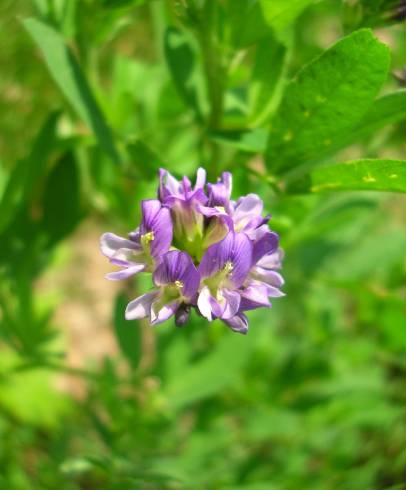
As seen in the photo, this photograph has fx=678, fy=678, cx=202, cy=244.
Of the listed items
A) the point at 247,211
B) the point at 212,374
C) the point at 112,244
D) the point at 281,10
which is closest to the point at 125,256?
the point at 112,244

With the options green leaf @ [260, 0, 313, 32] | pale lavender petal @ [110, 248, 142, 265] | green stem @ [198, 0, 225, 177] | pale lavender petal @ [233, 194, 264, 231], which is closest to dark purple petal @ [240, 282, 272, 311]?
pale lavender petal @ [233, 194, 264, 231]

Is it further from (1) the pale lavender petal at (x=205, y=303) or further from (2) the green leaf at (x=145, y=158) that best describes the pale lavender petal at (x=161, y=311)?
(2) the green leaf at (x=145, y=158)

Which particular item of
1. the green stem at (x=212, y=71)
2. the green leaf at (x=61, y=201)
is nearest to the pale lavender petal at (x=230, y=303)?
the green stem at (x=212, y=71)

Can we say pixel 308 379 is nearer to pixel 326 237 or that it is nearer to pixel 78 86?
pixel 326 237

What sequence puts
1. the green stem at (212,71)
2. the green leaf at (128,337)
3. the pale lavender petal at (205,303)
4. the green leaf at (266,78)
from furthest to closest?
the green leaf at (128,337)
the green leaf at (266,78)
the green stem at (212,71)
the pale lavender petal at (205,303)

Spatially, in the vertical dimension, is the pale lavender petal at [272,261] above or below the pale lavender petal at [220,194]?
below

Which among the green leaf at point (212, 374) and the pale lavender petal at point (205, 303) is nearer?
the pale lavender petal at point (205, 303)

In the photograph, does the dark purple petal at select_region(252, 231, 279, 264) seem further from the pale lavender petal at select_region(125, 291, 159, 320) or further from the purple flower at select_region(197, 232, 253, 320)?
the pale lavender petal at select_region(125, 291, 159, 320)
